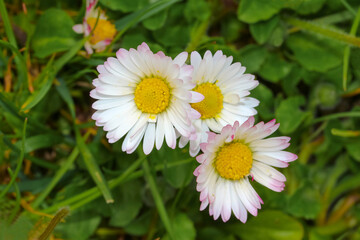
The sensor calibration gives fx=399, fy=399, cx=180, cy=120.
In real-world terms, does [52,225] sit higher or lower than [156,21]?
lower

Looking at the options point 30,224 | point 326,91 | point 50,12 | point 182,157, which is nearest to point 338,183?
point 326,91

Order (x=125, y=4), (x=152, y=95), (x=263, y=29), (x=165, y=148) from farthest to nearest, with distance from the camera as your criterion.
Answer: (x=263, y=29) < (x=125, y=4) < (x=165, y=148) < (x=152, y=95)

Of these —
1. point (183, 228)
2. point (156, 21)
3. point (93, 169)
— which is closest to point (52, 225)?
point (93, 169)

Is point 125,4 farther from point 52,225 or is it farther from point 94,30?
point 52,225

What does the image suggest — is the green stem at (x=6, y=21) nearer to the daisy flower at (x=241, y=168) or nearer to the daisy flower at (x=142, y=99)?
the daisy flower at (x=142, y=99)

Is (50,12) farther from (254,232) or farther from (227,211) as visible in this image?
(254,232)
